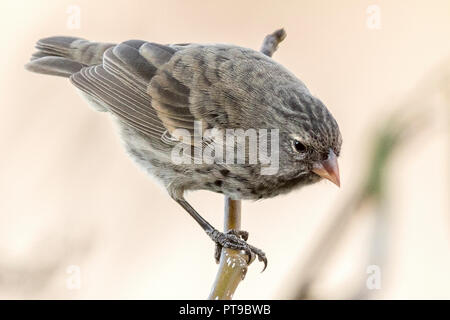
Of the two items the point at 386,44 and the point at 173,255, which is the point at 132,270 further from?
the point at 386,44

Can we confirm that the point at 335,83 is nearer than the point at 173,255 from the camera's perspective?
No

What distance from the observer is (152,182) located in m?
3.75

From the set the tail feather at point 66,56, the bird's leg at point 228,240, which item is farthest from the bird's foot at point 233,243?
the tail feather at point 66,56

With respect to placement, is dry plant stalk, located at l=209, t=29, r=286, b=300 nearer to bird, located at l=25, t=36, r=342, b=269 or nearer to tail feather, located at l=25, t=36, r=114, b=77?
bird, located at l=25, t=36, r=342, b=269

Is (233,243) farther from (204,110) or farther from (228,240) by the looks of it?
(204,110)

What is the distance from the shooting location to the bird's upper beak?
2.84 m

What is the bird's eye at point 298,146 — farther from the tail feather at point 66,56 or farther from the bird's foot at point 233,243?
the tail feather at point 66,56

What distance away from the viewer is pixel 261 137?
3.03m

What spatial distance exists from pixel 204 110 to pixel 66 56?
38.9 inches

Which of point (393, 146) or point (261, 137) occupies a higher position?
point (393, 146)

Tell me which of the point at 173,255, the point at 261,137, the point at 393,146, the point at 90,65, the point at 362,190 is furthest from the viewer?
the point at 173,255

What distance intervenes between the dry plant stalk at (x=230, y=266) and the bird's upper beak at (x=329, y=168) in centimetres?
50

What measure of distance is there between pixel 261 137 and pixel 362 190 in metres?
1.06

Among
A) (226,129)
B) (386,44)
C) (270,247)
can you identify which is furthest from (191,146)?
(386,44)
